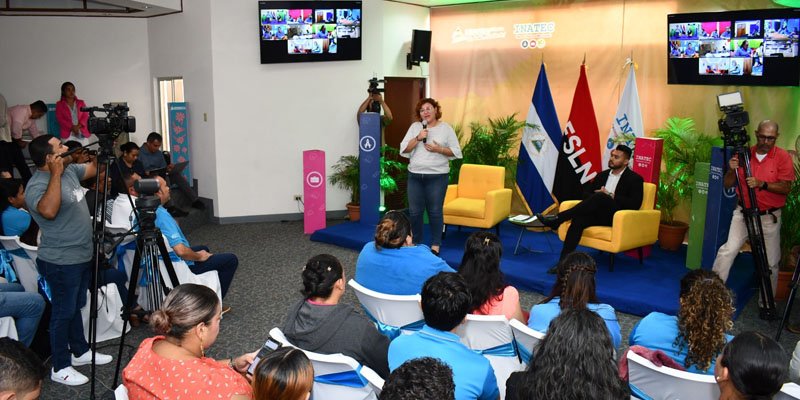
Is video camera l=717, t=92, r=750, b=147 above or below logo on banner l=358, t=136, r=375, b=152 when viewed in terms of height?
above

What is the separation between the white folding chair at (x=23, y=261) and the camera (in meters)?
4.35

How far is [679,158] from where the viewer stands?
22.3 feet

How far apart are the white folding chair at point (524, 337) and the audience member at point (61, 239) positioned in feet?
7.92

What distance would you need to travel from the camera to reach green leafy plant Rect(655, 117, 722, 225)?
6.74 meters

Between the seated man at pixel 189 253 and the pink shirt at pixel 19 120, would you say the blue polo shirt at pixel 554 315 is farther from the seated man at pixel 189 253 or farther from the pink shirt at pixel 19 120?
the pink shirt at pixel 19 120

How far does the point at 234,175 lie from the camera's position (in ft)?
27.4

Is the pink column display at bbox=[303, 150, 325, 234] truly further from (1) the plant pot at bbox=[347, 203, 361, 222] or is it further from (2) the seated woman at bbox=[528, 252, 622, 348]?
(2) the seated woman at bbox=[528, 252, 622, 348]

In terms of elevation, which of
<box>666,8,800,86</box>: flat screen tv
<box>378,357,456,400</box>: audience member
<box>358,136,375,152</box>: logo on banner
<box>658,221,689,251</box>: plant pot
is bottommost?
<box>658,221,689,251</box>: plant pot

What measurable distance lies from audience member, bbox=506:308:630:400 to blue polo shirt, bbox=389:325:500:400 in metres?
0.22

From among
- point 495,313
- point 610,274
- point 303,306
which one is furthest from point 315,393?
point 610,274

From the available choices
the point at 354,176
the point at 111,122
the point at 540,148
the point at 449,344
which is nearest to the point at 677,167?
the point at 540,148

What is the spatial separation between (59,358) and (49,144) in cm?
124

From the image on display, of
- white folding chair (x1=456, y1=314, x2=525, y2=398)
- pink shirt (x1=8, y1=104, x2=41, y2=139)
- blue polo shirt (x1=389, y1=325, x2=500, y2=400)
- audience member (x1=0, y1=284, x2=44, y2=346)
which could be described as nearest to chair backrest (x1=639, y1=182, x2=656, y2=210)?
white folding chair (x1=456, y1=314, x2=525, y2=398)

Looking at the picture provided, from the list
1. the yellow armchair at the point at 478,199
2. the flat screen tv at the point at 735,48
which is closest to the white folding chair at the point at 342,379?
the yellow armchair at the point at 478,199
